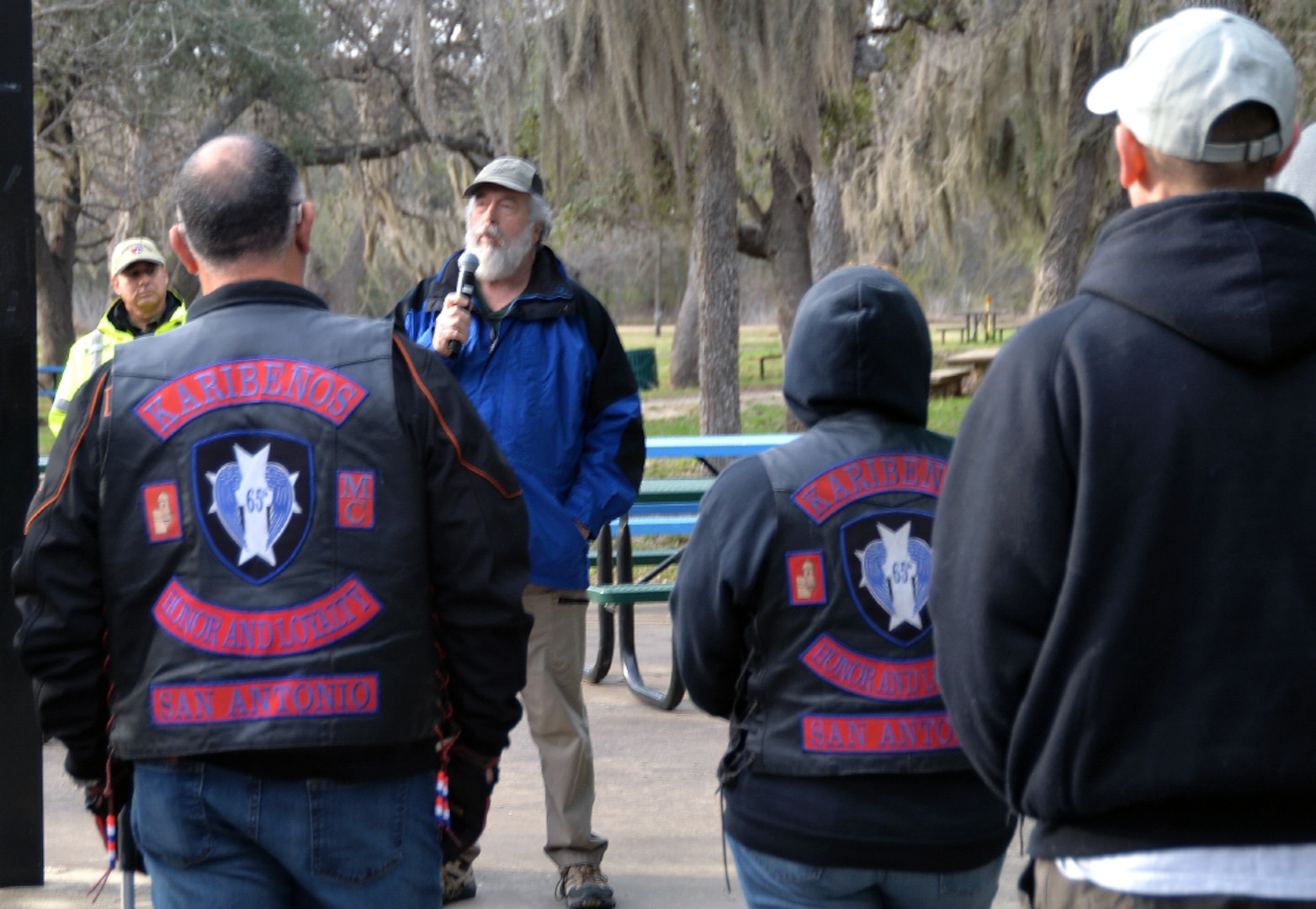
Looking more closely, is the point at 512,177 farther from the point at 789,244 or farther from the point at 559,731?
the point at 789,244

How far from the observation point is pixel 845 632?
238 centimetres

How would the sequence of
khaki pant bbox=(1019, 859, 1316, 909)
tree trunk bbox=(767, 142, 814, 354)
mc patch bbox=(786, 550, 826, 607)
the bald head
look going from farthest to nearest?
1. tree trunk bbox=(767, 142, 814, 354)
2. mc patch bbox=(786, 550, 826, 607)
3. the bald head
4. khaki pant bbox=(1019, 859, 1316, 909)

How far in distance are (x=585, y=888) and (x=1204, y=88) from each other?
3.01 m

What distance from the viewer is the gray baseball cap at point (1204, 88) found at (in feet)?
5.40

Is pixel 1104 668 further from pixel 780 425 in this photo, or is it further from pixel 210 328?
pixel 780 425

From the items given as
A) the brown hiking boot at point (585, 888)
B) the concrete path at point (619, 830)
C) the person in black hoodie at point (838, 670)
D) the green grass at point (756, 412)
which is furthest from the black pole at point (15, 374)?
the green grass at point (756, 412)

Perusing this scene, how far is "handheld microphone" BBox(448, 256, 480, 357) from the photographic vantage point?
388cm

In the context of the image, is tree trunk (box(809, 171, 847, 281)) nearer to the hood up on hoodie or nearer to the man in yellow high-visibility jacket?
the man in yellow high-visibility jacket

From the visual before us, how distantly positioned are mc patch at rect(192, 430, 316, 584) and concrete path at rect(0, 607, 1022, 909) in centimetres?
223

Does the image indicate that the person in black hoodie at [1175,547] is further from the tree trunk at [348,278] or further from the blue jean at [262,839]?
the tree trunk at [348,278]

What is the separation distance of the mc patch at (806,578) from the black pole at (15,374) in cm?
249

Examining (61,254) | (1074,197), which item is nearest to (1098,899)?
(1074,197)

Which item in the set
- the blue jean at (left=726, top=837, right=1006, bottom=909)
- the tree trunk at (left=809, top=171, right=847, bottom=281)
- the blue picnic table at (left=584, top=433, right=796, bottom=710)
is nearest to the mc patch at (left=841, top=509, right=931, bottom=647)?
the blue jean at (left=726, top=837, right=1006, bottom=909)

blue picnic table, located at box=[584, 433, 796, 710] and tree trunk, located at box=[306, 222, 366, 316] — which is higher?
tree trunk, located at box=[306, 222, 366, 316]
